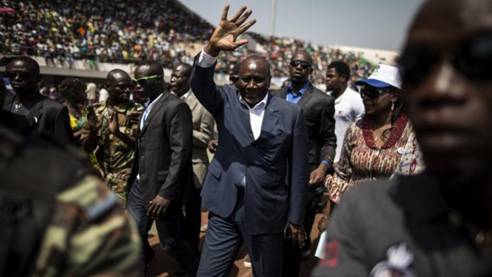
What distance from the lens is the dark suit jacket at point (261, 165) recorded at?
127 inches

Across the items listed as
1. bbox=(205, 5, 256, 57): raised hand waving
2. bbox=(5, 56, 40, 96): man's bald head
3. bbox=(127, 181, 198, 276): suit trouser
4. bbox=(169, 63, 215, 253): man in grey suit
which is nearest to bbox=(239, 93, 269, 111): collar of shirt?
bbox=(205, 5, 256, 57): raised hand waving

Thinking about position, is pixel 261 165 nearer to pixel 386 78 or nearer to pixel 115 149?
pixel 386 78

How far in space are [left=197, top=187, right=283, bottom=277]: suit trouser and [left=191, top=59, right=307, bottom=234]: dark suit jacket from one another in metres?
0.06

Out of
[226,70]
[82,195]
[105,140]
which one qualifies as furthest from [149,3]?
[82,195]

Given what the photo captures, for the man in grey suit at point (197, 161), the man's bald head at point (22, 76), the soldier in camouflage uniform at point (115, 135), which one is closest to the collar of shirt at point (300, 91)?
the man in grey suit at point (197, 161)

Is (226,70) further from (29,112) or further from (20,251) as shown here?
(20,251)

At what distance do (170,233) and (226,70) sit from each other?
23056 millimetres

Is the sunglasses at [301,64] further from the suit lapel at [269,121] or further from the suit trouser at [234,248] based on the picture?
the suit trouser at [234,248]

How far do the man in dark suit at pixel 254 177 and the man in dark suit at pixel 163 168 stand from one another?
0.57 meters

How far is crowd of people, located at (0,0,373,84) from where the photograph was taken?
19797 millimetres

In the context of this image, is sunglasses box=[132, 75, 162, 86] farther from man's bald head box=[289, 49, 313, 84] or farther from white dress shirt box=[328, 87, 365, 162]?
white dress shirt box=[328, 87, 365, 162]

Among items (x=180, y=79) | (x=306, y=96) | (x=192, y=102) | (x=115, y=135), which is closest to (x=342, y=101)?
(x=306, y=96)

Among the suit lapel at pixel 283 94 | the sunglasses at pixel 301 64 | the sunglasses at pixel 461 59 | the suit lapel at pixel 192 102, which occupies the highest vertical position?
the sunglasses at pixel 461 59

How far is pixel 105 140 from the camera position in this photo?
448cm
